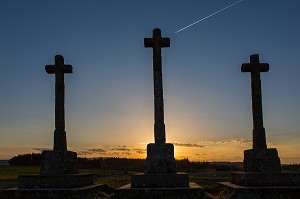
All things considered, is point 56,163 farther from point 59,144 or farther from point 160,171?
point 160,171

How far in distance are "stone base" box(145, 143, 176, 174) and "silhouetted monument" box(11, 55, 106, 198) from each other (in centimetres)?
214

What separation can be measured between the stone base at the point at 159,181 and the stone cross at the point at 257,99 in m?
2.93

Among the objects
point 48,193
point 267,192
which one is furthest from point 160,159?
point 48,193

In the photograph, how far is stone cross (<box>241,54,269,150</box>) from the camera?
44.5 feet

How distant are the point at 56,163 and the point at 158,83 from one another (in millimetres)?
4442

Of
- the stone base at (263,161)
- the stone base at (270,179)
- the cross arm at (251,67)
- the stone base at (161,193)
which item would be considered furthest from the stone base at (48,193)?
Result: the cross arm at (251,67)

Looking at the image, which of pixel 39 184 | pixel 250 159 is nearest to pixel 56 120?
pixel 39 184

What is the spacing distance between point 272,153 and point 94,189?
240 inches

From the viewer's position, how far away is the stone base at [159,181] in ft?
41.2

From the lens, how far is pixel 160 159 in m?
13.2

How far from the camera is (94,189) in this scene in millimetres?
13766

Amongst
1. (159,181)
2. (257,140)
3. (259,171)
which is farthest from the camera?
(257,140)

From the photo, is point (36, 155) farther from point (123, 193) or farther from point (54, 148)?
point (123, 193)

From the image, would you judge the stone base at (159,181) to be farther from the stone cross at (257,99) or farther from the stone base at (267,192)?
the stone cross at (257,99)
